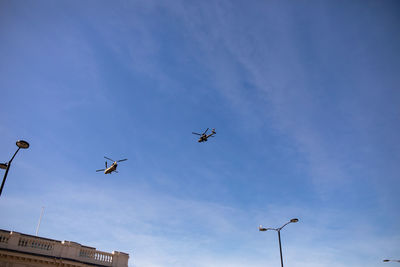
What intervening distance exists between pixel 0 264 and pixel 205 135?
78.4 feet

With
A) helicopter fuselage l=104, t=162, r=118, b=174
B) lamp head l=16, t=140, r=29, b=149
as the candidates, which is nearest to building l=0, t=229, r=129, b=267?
helicopter fuselage l=104, t=162, r=118, b=174

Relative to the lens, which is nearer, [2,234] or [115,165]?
[2,234]

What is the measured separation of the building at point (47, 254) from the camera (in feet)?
83.7

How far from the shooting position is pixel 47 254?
27594 mm

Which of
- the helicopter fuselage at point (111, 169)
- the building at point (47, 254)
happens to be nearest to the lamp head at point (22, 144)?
the helicopter fuselage at point (111, 169)

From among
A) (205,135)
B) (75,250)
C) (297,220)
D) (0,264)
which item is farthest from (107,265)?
(297,220)

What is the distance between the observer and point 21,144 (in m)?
16.7

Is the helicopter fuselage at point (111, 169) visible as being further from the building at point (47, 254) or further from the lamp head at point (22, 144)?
the lamp head at point (22, 144)

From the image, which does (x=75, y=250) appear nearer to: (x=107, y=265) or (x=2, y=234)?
(x=107, y=265)

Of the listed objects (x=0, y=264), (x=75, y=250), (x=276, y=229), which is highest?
(x=276, y=229)

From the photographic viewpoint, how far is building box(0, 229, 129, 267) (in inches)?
1004

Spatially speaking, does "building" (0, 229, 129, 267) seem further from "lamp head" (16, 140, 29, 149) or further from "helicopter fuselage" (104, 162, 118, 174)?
"lamp head" (16, 140, 29, 149)

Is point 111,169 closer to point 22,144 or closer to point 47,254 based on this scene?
point 47,254

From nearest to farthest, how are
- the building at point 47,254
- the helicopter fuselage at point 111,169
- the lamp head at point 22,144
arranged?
1. the lamp head at point 22,144
2. the building at point 47,254
3. the helicopter fuselage at point 111,169
